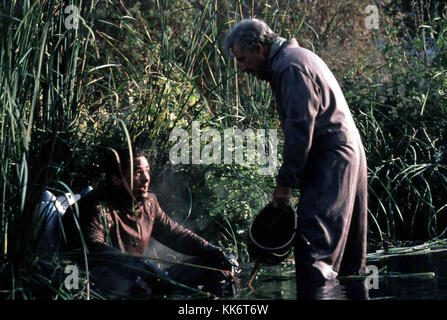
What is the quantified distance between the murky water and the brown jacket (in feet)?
1.84

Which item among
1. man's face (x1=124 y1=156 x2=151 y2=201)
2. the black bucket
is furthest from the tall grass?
the black bucket

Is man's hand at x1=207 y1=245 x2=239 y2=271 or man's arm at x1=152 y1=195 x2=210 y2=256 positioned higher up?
man's arm at x1=152 y1=195 x2=210 y2=256

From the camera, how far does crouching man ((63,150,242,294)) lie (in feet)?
15.5

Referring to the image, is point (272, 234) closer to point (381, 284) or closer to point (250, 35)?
point (381, 284)

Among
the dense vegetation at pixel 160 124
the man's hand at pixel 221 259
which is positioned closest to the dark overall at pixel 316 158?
the man's hand at pixel 221 259

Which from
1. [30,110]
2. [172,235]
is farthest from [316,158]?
[30,110]

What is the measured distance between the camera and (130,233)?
5320 millimetres

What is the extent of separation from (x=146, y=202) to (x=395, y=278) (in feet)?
6.05

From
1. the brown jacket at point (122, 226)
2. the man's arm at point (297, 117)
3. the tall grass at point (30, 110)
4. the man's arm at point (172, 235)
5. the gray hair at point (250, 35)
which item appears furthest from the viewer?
the man's arm at point (172, 235)

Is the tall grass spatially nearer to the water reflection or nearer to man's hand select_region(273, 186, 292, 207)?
man's hand select_region(273, 186, 292, 207)

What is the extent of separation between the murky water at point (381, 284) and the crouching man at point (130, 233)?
0.33 m

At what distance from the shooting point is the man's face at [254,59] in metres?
4.90

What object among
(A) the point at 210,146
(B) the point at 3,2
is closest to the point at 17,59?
(B) the point at 3,2

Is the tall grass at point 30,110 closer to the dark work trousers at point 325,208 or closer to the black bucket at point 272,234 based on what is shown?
the black bucket at point 272,234
